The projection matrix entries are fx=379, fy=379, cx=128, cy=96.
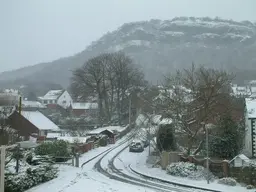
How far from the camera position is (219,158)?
101 feet

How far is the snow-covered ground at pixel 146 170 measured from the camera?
24078 mm

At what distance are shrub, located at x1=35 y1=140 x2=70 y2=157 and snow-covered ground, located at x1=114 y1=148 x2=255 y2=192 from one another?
4.77 m

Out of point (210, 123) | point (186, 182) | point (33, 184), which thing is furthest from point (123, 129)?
point (33, 184)

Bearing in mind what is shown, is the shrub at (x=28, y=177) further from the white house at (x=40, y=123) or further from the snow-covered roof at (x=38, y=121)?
the snow-covered roof at (x=38, y=121)

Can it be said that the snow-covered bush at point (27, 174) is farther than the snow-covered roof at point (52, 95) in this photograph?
No

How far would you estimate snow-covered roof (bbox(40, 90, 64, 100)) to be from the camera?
120m

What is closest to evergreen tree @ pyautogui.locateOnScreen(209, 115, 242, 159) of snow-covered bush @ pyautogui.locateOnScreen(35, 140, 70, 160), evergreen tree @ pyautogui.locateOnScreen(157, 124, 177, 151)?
evergreen tree @ pyautogui.locateOnScreen(157, 124, 177, 151)

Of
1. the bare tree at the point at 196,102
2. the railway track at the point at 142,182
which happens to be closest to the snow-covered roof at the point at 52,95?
the bare tree at the point at 196,102

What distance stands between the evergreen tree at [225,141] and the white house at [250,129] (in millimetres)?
4498

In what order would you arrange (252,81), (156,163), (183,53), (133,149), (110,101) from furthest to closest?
(183,53) < (252,81) < (110,101) < (133,149) < (156,163)

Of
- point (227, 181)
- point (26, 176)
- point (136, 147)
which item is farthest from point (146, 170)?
point (26, 176)

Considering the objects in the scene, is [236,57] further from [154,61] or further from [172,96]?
[172,96]

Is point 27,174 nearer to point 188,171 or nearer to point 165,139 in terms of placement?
point 188,171

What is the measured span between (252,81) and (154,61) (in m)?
59.4
